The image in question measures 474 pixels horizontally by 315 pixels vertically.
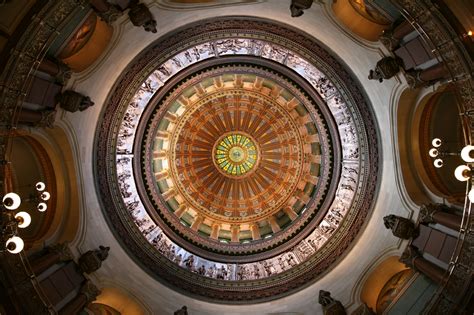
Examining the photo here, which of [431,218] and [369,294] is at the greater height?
[431,218]

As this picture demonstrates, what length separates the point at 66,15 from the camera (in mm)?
10406

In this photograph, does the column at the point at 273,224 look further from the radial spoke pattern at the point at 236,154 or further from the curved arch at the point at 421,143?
the curved arch at the point at 421,143

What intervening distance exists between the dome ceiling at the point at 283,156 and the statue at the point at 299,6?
175 cm

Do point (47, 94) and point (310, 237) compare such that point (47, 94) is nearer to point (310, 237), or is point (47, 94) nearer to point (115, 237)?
point (115, 237)

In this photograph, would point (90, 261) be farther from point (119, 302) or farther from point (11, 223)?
point (11, 223)

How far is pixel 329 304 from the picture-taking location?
49.5ft

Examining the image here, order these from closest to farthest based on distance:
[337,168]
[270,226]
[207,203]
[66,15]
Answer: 1. [66,15]
2. [337,168]
3. [270,226]
4. [207,203]

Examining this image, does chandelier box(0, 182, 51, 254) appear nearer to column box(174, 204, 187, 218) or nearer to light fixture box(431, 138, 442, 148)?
light fixture box(431, 138, 442, 148)

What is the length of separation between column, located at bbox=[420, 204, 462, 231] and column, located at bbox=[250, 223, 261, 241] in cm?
966

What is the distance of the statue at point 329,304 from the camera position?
48.4 feet

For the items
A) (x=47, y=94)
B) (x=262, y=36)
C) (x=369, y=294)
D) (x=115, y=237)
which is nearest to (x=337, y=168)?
(x=369, y=294)

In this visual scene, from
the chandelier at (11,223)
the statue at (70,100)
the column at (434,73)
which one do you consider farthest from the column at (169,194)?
the column at (434,73)

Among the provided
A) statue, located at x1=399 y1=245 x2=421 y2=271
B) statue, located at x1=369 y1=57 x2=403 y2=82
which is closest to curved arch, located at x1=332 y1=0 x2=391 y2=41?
statue, located at x1=369 y1=57 x2=403 y2=82

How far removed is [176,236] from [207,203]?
16.4 ft
